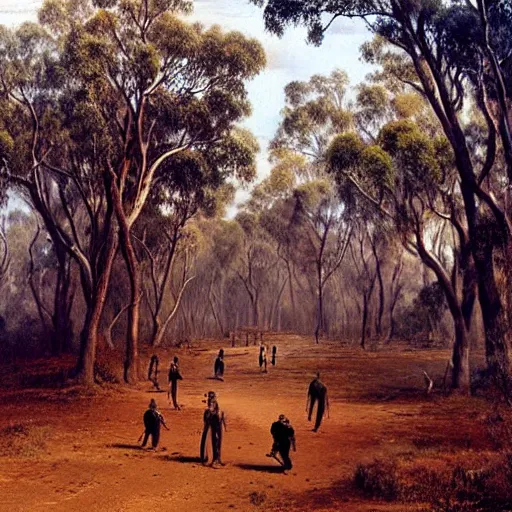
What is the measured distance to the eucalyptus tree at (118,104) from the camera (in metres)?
22.6

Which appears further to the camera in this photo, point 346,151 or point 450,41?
point 346,151

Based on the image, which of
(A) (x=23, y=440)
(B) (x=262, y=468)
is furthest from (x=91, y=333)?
(B) (x=262, y=468)

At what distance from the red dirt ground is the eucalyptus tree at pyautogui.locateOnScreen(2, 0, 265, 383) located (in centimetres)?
408

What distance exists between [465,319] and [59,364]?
17.4m

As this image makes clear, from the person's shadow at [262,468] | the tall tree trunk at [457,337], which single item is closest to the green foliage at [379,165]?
the tall tree trunk at [457,337]

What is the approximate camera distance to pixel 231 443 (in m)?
14.5

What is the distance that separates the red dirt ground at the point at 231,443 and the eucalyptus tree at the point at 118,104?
408cm

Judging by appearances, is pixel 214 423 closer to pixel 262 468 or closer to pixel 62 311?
pixel 262 468

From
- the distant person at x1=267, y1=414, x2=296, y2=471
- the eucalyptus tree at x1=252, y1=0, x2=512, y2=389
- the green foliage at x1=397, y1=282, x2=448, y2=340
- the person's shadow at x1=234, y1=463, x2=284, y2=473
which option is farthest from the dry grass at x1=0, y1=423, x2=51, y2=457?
the green foliage at x1=397, y1=282, x2=448, y2=340

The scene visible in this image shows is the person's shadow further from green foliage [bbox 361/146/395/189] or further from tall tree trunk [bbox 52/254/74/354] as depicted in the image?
tall tree trunk [bbox 52/254/74/354]

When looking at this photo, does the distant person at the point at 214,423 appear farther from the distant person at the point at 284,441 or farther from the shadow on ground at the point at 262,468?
the distant person at the point at 284,441

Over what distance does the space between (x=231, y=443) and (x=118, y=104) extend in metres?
15.5

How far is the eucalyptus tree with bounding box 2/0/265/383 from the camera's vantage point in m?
22.6

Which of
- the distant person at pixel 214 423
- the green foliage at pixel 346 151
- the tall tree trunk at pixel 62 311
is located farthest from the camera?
the tall tree trunk at pixel 62 311
